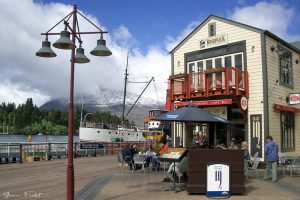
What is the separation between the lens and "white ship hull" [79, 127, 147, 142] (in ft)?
198

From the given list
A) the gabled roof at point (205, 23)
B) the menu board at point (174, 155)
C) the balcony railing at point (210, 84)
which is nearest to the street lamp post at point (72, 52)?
the menu board at point (174, 155)

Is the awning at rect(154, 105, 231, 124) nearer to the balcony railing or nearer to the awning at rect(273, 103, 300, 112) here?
the balcony railing

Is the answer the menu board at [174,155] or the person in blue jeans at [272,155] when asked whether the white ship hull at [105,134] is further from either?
the menu board at [174,155]

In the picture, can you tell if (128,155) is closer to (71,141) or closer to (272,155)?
(272,155)

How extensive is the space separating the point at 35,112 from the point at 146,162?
15511 cm

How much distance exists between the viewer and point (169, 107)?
2238 cm

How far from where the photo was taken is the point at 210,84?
62.6 feet

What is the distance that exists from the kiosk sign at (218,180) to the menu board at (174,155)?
3.24 feet

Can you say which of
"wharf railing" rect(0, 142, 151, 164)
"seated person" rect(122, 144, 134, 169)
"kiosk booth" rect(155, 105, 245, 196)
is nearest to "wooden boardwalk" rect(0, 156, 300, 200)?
"kiosk booth" rect(155, 105, 245, 196)

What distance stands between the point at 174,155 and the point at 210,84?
806 centimetres

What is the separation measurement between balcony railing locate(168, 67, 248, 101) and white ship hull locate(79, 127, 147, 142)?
134 feet

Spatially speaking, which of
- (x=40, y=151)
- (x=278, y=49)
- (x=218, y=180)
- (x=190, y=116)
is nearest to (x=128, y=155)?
(x=190, y=116)

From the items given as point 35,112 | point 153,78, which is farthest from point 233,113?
point 35,112

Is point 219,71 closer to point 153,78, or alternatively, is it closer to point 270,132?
point 270,132
